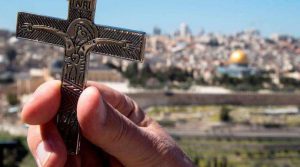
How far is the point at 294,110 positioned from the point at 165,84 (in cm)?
596

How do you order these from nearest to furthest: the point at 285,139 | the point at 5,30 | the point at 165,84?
the point at 285,139 < the point at 165,84 < the point at 5,30

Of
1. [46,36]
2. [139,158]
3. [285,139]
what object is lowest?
[285,139]

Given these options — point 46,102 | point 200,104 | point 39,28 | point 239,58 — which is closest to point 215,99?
point 200,104

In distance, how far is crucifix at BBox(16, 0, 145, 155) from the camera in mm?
1503

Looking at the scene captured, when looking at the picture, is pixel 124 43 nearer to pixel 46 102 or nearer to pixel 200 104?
pixel 46 102

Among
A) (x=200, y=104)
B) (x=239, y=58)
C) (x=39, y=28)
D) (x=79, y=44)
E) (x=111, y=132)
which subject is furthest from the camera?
(x=239, y=58)

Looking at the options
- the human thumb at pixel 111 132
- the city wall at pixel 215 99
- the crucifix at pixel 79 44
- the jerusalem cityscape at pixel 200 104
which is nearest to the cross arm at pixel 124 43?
the crucifix at pixel 79 44

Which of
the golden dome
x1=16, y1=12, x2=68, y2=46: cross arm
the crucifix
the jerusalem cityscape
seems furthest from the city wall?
the crucifix

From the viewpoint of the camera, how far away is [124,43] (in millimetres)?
1595

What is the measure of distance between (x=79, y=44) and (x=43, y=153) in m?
0.32

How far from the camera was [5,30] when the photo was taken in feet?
189

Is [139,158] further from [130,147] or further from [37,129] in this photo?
[37,129]

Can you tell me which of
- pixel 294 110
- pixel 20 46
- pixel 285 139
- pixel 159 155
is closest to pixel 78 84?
pixel 159 155

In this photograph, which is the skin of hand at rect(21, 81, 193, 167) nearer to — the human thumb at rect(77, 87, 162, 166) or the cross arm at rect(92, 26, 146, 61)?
the human thumb at rect(77, 87, 162, 166)
